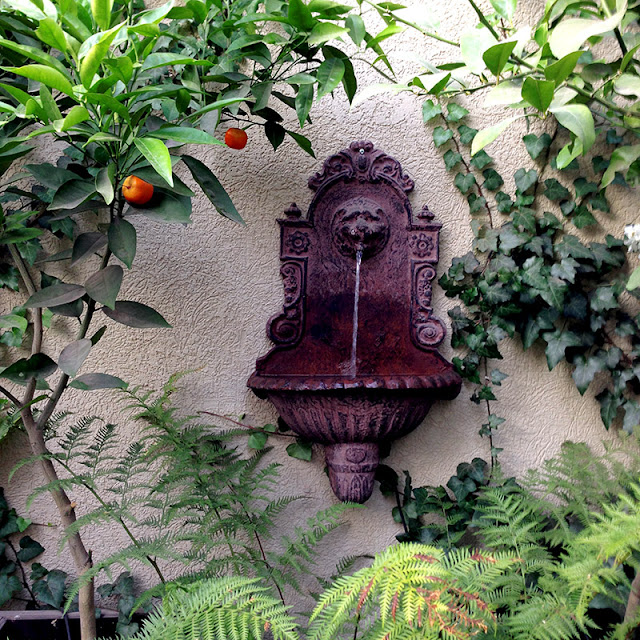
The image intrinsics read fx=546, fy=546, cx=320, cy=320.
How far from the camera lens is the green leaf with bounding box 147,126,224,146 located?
101 cm

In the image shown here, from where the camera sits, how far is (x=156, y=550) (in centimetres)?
120

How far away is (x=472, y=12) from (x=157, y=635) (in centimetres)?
195

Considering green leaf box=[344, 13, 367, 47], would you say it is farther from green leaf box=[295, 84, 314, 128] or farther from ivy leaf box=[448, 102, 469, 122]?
ivy leaf box=[448, 102, 469, 122]

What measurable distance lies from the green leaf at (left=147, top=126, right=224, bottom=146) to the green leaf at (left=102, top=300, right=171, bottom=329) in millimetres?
429

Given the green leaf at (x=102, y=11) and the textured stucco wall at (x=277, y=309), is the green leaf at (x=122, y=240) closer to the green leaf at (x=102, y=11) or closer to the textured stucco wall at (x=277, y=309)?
the green leaf at (x=102, y=11)

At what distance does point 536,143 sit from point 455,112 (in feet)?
0.91

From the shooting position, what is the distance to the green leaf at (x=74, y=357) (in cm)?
113

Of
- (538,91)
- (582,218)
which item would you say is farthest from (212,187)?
(582,218)

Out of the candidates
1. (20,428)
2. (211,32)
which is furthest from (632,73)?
(20,428)

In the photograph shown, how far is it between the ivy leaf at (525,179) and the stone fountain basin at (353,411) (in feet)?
2.14

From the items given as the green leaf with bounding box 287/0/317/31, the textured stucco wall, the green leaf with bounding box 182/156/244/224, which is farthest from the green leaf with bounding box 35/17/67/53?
the textured stucco wall

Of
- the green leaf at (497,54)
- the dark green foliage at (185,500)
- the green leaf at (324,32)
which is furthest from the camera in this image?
the dark green foliage at (185,500)

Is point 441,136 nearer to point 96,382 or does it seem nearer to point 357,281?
point 357,281

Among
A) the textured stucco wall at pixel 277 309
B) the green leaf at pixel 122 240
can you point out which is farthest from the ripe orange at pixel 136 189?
the textured stucco wall at pixel 277 309
